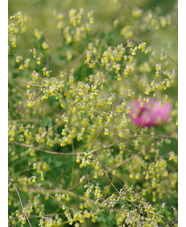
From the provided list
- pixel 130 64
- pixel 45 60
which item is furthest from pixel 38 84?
pixel 130 64

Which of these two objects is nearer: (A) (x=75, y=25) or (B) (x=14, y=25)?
(B) (x=14, y=25)

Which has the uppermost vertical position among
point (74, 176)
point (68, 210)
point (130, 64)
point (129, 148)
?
point (130, 64)

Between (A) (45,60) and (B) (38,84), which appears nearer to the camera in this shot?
(B) (38,84)

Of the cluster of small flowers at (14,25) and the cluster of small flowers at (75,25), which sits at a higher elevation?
the cluster of small flowers at (75,25)

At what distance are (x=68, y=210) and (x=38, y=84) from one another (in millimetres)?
413

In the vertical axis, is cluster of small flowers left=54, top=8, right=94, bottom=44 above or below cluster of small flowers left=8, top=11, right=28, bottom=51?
above

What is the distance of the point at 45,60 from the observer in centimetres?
114

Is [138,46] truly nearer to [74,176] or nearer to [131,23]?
[131,23]

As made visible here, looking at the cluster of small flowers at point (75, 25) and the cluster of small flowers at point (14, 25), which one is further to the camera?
the cluster of small flowers at point (75, 25)

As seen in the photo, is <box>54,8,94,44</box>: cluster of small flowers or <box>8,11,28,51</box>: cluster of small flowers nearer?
<box>8,11,28,51</box>: cluster of small flowers
